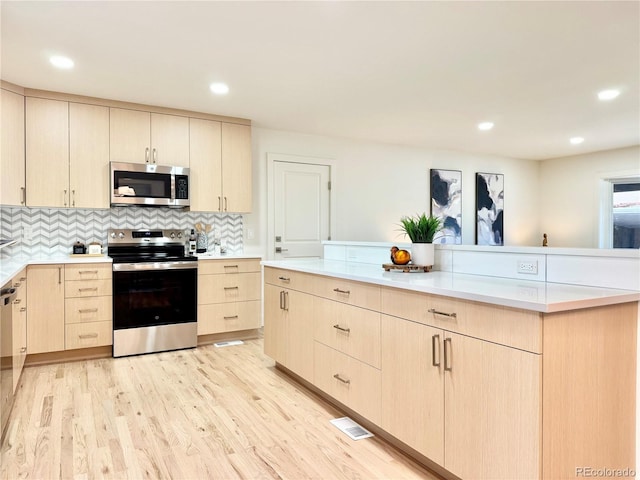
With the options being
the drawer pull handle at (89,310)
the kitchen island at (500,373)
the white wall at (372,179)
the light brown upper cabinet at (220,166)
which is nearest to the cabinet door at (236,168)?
the light brown upper cabinet at (220,166)

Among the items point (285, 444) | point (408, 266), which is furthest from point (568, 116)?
point (285, 444)

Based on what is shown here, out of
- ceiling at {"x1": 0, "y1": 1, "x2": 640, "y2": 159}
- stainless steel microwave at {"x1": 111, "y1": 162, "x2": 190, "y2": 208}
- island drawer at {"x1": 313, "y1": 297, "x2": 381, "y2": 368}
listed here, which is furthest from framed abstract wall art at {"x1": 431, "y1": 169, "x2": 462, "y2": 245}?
island drawer at {"x1": 313, "y1": 297, "x2": 381, "y2": 368}

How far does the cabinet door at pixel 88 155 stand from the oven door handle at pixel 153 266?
0.61 meters

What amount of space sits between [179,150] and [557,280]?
141 inches

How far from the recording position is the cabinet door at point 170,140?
163 inches

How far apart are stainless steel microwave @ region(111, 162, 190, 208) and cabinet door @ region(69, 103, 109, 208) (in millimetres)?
124

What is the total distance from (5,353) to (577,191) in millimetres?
7683

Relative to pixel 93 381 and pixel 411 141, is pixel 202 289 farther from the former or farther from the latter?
pixel 411 141

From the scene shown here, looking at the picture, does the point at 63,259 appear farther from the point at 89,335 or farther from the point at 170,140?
the point at 170,140

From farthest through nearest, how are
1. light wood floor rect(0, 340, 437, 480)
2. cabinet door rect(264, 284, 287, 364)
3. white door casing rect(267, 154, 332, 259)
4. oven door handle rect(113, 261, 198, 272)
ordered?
white door casing rect(267, 154, 332, 259)
oven door handle rect(113, 261, 198, 272)
cabinet door rect(264, 284, 287, 364)
light wood floor rect(0, 340, 437, 480)

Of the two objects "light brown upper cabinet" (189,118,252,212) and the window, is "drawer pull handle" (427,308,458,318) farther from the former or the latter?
the window

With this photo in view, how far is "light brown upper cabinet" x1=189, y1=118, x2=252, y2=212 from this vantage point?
4.34 meters

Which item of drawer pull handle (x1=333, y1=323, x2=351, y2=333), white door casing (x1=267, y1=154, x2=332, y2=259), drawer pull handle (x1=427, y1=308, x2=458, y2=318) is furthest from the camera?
white door casing (x1=267, y1=154, x2=332, y2=259)

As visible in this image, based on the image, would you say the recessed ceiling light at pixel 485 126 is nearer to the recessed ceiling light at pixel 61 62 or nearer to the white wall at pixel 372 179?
the white wall at pixel 372 179
